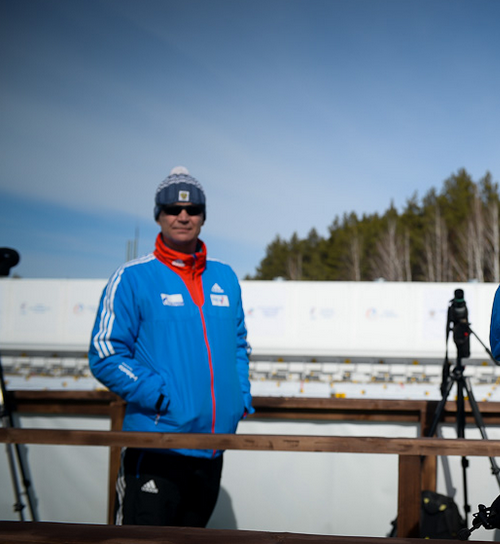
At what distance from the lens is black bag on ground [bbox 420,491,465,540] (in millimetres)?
2959

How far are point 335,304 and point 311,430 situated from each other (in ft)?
29.8

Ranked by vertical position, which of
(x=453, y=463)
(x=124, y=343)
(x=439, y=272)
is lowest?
(x=453, y=463)

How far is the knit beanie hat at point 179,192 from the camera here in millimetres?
2276

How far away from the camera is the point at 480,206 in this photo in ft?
135

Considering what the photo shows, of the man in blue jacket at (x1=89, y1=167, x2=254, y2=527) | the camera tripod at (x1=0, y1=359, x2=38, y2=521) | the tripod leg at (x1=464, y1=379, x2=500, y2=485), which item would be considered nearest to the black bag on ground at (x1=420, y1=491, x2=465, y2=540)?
the tripod leg at (x1=464, y1=379, x2=500, y2=485)

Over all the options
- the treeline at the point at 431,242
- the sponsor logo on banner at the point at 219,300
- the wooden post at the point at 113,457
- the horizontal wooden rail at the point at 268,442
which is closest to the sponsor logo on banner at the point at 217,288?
the sponsor logo on banner at the point at 219,300

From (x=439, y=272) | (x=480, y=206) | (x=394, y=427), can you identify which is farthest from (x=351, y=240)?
(x=394, y=427)

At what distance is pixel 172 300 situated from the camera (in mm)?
2158

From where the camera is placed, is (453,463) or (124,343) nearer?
(124,343)

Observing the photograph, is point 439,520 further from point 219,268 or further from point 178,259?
point 178,259

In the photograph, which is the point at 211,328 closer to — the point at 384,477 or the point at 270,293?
the point at 384,477

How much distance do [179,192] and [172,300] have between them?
506 mm

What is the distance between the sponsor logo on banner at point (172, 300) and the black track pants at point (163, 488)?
637 millimetres

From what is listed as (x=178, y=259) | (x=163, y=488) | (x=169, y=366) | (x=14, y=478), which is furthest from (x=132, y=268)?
(x=14, y=478)
